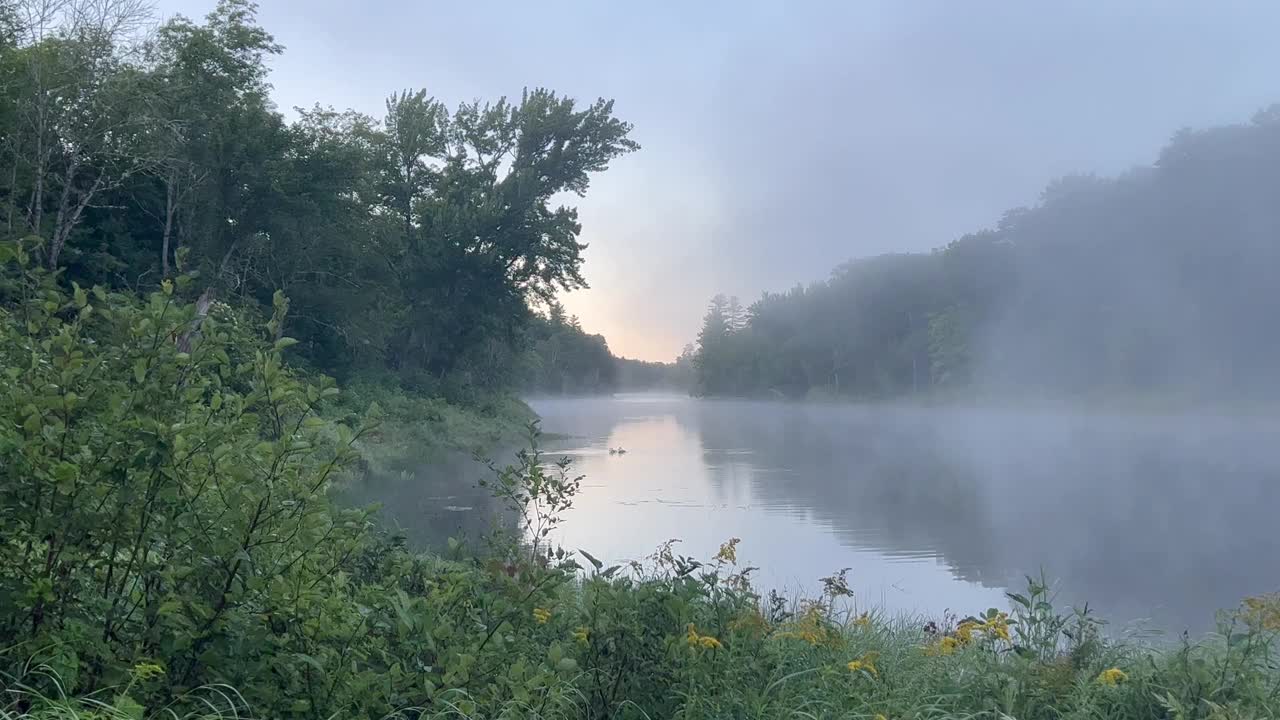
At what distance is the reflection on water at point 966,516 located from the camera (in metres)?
11.7

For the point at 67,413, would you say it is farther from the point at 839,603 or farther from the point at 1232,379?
the point at 1232,379

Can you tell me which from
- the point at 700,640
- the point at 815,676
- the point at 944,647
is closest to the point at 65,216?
the point at 815,676

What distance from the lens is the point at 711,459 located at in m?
27.7

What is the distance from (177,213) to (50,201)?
3.88 metres

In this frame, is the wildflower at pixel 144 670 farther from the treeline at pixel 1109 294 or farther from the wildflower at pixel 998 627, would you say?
the treeline at pixel 1109 294

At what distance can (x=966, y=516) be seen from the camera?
56.6 ft

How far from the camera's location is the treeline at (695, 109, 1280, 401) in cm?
6116

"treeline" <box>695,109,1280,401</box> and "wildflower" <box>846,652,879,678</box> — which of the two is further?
"treeline" <box>695,109,1280,401</box>

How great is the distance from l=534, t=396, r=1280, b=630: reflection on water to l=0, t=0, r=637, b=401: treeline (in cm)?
768

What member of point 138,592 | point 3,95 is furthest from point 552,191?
point 138,592

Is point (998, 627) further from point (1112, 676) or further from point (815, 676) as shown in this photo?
point (815, 676)

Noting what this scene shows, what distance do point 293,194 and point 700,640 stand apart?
2450 centimetres

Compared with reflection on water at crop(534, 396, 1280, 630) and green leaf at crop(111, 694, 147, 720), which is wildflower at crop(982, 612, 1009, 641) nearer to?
green leaf at crop(111, 694, 147, 720)

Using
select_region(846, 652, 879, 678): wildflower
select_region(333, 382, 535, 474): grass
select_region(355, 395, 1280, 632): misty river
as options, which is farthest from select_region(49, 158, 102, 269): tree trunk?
select_region(846, 652, 879, 678): wildflower
